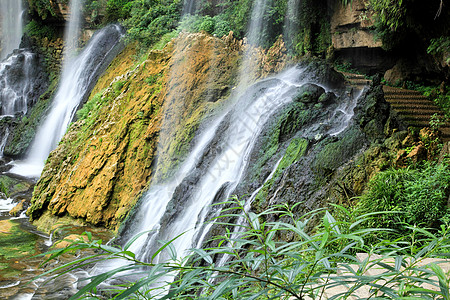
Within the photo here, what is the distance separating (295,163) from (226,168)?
7.32 feet

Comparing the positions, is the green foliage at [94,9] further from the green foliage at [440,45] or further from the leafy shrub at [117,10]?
the green foliage at [440,45]

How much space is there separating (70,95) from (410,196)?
Answer: 50.7 ft

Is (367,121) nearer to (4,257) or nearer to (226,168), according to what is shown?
(226,168)

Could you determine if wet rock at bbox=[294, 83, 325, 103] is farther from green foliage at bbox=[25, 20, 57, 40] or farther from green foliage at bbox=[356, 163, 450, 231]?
green foliage at bbox=[25, 20, 57, 40]

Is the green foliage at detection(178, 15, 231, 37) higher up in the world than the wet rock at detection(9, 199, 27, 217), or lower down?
higher up

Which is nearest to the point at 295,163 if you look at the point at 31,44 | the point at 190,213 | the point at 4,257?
the point at 190,213

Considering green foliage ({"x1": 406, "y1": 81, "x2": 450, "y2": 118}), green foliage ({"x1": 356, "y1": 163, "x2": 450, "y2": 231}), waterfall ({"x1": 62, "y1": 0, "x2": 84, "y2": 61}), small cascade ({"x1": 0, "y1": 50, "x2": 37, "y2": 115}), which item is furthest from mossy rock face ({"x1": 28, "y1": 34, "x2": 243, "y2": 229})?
small cascade ({"x1": 0, "y1": 50, "x2": 37, "y2": 115})

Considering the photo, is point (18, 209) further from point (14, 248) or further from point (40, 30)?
point (40, 30)

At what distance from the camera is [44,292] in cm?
655

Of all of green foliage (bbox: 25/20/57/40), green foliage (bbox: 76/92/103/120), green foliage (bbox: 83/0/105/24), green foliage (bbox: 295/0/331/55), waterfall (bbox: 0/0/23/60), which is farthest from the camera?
waterfall (bbox: 0/0/23/60)

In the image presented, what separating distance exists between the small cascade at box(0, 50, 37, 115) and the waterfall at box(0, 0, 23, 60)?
448 centimetres

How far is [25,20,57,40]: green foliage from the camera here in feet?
67.4

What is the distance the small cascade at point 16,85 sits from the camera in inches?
753

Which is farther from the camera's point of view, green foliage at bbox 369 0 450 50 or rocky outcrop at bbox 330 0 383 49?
rocky outcrop at bbox 330 0 383 49
